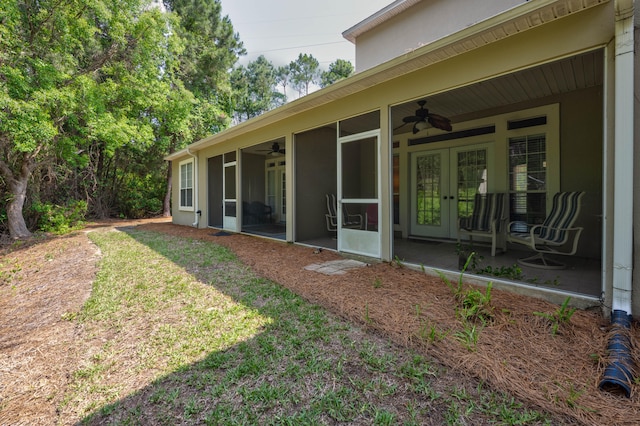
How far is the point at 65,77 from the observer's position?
6.71m

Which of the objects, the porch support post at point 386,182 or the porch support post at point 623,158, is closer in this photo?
the porch support post at point 623,158

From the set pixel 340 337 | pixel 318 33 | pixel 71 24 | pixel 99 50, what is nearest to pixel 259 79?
pixel 318 33

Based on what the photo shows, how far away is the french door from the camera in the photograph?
580 centimetres

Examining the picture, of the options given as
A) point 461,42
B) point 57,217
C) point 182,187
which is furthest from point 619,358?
point 57,217

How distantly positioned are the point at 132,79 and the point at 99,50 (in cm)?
146

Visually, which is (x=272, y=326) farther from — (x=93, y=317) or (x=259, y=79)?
(x=259, y=79)

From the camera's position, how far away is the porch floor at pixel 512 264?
317 cm

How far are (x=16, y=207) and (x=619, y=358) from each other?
1146 centimetres

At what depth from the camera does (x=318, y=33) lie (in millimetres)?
12234

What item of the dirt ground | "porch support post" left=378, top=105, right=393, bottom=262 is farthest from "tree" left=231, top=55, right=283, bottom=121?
the dirt ground

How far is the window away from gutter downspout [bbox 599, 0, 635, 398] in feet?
32.6

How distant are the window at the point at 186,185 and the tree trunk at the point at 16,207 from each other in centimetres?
392

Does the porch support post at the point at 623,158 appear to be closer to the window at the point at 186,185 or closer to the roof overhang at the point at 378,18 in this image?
the roof overhang at the point at 378,18

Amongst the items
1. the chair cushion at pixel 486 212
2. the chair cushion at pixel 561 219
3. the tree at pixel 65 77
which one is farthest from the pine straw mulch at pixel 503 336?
the tree at pixel 65 77
